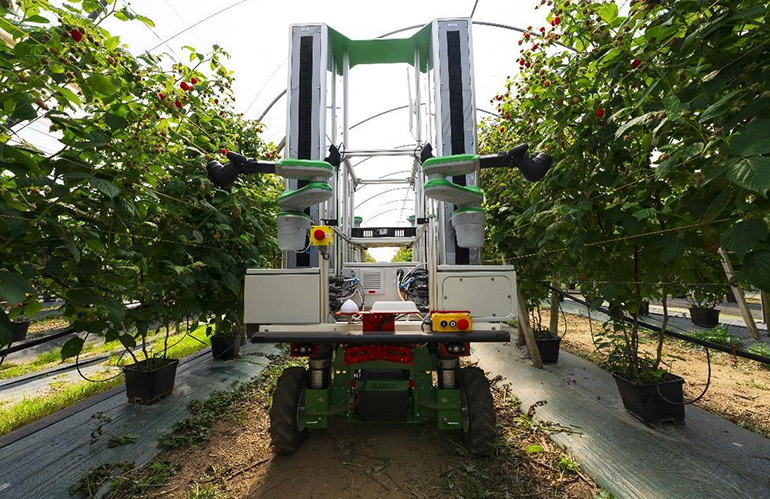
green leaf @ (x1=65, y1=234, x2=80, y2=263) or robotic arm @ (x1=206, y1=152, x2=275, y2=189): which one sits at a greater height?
robotic arm @ (x1=206, y1=152, x2=275, y2=189)

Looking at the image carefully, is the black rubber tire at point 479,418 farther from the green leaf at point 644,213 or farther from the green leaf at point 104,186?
the green leaf at point 104,186

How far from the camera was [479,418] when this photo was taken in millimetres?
2357

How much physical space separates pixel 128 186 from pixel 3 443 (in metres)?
2.35

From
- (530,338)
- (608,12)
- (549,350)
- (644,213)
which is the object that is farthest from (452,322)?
(549,350)

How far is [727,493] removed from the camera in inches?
74.2

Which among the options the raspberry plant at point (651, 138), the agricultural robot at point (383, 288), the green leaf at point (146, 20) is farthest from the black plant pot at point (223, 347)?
the raspberry plant at point (651, 138)

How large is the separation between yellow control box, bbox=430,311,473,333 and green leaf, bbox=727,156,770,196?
128 cm

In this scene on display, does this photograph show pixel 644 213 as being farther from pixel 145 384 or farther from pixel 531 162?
pixel 145 384

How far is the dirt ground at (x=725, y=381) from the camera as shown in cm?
292

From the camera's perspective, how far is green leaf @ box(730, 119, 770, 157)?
1.05 m

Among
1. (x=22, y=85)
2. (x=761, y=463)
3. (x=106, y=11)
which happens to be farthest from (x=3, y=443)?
(x=761, y=463)

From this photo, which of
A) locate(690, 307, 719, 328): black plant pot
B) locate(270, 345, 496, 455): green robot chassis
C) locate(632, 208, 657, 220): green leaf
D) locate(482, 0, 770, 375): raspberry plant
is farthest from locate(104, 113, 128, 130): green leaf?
locate(690, 307, 719, 328): black plant pot

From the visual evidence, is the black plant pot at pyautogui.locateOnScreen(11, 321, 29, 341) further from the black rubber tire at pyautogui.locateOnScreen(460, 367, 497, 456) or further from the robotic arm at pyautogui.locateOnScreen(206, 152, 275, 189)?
the black rubber tire at pyautogui.locateOnScreen(460, 367, 497, 456)

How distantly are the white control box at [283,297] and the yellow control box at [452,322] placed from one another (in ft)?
2.44
